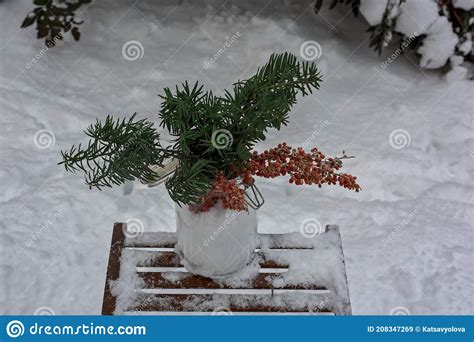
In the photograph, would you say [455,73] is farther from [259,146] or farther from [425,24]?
[259,146]

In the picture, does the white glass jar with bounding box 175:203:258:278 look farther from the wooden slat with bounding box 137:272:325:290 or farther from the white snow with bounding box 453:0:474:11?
the white snow with bounding box 453:0:474:11

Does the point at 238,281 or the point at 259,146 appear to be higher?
the point at 259,146

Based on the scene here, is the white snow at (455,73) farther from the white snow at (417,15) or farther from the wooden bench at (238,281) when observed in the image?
the wooden bench at (238,281)

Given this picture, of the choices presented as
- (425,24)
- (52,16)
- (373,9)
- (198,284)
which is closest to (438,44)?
(425,24)

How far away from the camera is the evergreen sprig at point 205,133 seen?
4.47 ft

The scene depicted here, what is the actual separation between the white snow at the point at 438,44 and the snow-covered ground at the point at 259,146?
95mm

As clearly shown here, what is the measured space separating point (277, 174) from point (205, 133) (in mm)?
156

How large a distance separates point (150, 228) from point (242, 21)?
109cm

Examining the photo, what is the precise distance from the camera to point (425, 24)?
2.63 m

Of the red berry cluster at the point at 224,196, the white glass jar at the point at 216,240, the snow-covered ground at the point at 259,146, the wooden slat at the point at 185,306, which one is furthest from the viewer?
the snow-covered ground at the point at 259,146

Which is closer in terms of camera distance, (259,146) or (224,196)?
(224,196)

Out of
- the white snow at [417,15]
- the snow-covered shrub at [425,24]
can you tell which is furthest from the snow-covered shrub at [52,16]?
the white snow at [417,15]

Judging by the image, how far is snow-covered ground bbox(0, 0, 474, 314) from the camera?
219 centimetres

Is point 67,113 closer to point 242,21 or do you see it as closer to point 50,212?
point 50,212
